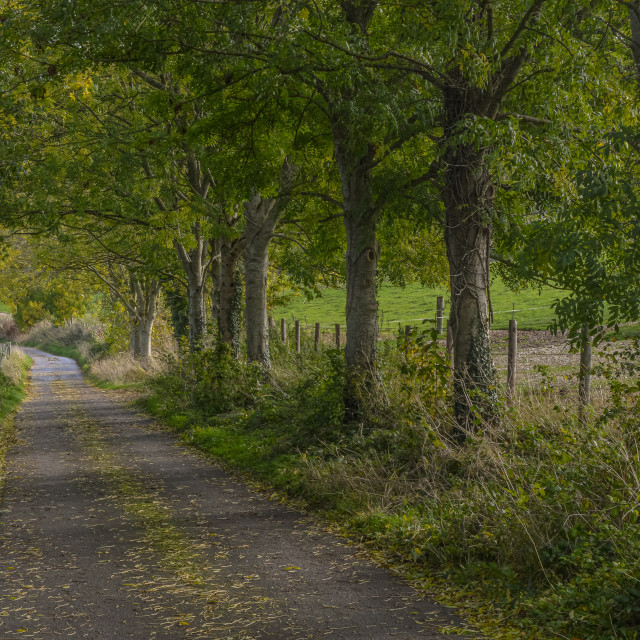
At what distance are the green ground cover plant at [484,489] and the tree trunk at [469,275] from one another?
0.39m

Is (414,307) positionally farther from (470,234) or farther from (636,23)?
(636,23)

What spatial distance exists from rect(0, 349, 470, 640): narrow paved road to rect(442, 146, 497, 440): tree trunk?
3.00m

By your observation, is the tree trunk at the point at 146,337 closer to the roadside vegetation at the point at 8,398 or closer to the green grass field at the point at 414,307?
the roadside vegetation at the point at 8,398

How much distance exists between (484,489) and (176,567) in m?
3.16

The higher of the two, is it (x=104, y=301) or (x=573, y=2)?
(x=573, y=2)

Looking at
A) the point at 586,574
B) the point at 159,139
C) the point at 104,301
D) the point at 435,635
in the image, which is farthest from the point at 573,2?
the point at 104,301

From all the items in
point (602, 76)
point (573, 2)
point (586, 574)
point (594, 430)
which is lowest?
point (586, 574)

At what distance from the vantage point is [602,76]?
1020 centimetres

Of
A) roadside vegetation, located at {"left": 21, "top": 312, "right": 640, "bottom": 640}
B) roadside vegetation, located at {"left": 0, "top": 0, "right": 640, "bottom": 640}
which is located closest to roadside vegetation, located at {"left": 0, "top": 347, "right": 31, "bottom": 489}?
roadside vegetation, located at {"left": 0, "top": 0, "right": 640, "bottom": 640}

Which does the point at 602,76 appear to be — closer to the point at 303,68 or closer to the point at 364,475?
the point at 303,68

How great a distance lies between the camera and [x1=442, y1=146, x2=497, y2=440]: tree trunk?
1091 cm

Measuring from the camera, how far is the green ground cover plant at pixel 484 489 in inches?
242

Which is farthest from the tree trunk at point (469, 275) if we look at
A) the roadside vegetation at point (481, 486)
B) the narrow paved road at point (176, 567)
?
the narrow paved road at point (176, 567)

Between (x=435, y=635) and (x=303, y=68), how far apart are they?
7.03 m
